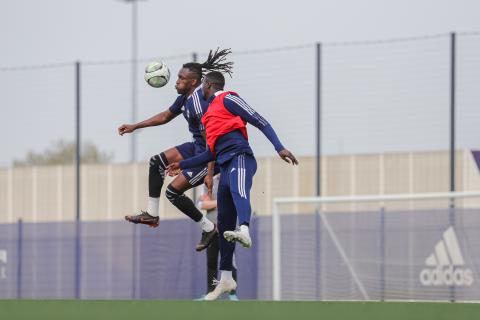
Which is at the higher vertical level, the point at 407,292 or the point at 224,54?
the point at 224,54

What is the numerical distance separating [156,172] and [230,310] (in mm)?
3951

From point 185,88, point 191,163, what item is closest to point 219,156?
point 191,163

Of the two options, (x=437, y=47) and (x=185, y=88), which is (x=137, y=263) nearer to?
(x=437, y=47)

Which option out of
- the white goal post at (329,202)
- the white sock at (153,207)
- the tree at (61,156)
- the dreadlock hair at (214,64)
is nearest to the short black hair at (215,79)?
the dreadlock hair at (214,64)

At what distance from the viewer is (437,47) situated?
18.5 m

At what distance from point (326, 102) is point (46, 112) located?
5.36 m

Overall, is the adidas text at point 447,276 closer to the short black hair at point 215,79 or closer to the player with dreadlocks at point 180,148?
the player with dreadlocks at point 180,148

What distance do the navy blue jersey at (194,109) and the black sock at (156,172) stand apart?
36 centimetres

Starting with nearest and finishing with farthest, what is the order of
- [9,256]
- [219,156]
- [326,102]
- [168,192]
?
[219,156]
[168,192]
[326,102]
[9,256]

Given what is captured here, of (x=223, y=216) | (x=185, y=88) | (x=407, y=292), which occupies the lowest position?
(x=407, y=292)

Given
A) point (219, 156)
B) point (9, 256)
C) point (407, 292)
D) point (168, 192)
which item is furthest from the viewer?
point (9, 256)

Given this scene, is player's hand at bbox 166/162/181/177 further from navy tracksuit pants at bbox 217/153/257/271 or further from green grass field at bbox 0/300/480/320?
green grass field at bbox 0/300/480/320

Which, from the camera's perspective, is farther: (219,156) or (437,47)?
(437,47)

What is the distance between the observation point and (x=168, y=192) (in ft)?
39.0
